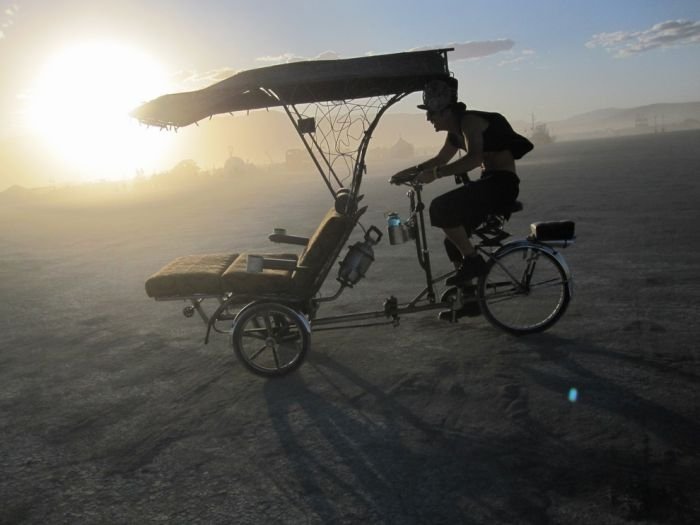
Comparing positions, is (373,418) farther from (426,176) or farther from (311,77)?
(311,77)

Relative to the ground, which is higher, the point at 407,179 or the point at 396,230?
the point at 407,179

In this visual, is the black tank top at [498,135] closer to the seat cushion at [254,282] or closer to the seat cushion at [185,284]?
the seat cushion at [254,282]

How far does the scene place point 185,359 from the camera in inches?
232

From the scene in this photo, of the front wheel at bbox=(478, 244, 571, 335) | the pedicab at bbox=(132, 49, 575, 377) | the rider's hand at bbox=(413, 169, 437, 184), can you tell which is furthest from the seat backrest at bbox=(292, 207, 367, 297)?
the front wheel at bbox=(478, 244, 571, 335)

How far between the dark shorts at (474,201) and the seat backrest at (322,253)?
0.79m

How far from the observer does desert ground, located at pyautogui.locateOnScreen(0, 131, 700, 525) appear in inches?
128

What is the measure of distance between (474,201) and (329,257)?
1.52 m

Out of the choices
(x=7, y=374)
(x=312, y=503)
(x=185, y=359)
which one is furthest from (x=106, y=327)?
(x=312, y=503)

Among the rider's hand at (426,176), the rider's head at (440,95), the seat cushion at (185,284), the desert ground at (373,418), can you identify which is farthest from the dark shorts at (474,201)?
the seat cushion at (185,284)

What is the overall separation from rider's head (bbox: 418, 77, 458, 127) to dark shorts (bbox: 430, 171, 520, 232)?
780mm

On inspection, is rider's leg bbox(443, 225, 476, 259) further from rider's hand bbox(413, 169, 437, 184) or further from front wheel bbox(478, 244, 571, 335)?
rider's hand bbox(413, 169, 437, 184)

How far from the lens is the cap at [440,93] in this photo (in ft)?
16.9

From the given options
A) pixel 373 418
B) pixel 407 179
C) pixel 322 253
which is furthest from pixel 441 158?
pixel 373 418

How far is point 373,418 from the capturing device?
4.25 m
